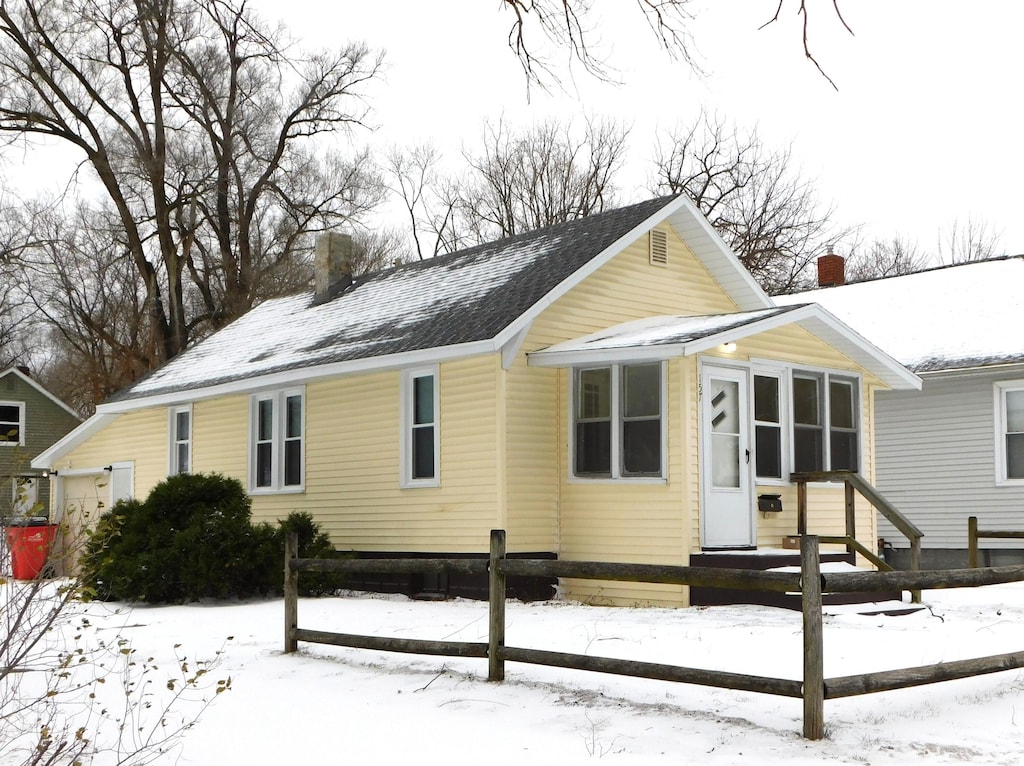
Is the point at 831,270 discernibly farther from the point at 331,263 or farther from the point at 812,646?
the point at 812,646

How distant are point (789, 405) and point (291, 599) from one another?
7.72 metres

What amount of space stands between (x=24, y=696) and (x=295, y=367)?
9.23m

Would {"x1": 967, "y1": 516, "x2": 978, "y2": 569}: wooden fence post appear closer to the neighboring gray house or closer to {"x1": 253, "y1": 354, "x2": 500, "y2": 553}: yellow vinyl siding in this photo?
the neighboring gray house

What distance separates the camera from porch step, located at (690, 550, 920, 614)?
14.0m

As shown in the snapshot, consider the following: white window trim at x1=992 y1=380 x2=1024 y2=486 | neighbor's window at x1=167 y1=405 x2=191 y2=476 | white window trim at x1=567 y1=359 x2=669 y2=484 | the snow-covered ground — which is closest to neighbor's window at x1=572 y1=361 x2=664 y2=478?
white window trim at x1=567 y1=359 x2=669 y2=484

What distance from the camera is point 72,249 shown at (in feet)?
124

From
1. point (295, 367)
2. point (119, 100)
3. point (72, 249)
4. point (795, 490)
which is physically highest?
point (119, 100)

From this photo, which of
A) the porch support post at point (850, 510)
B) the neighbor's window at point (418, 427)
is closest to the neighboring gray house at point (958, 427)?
the porch support post at point (850, 510)

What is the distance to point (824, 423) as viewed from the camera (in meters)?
16.2

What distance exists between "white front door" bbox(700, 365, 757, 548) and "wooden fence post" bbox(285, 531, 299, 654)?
5.54 meters

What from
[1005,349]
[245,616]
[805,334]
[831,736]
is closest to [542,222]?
[1005,349]

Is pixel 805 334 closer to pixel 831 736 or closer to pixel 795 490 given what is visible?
pixel 795 490

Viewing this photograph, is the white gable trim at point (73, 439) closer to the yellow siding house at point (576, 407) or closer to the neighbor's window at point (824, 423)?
the yellow siding house at point (576, 407)

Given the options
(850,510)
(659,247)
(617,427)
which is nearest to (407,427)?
(617,427)
